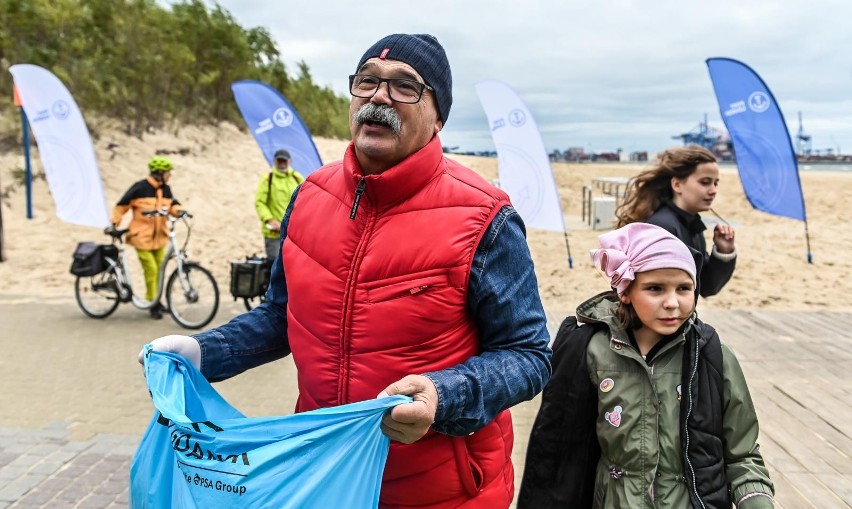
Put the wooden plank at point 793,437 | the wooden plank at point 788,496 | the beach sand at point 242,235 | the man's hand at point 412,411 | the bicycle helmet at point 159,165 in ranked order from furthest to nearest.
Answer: the beach sand at point 242,235 → the bicycle helmet at point 159,165 → the wooden plank at point 793,437 → the wooden plank at point 788,496 → the man's hand at point 412,411

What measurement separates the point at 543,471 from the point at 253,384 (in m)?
3.83

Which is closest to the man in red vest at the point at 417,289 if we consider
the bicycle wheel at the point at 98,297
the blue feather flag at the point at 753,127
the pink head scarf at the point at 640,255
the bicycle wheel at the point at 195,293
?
the pink head scarf at the point at 640,255

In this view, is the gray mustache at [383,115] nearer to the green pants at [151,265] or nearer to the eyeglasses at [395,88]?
the eyeglasses at [395,88]

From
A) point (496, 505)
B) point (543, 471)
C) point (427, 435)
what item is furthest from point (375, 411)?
point (543, 471)

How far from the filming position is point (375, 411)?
Answer: 1.41m

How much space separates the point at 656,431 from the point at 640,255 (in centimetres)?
53

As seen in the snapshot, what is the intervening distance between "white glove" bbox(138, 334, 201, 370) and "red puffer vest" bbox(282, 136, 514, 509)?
0.85 feet

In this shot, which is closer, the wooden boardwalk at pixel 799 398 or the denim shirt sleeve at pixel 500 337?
the denim shirt sleeve at pixel 500 337

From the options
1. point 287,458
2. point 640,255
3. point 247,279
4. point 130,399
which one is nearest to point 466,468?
point 287,458

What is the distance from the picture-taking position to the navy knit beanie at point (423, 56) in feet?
5.25

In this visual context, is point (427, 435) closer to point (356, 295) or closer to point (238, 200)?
point (356, 295)

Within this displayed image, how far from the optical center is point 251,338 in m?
1.87

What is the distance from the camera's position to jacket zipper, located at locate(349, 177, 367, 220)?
160 centimetres

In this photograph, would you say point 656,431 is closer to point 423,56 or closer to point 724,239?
point 423,56
